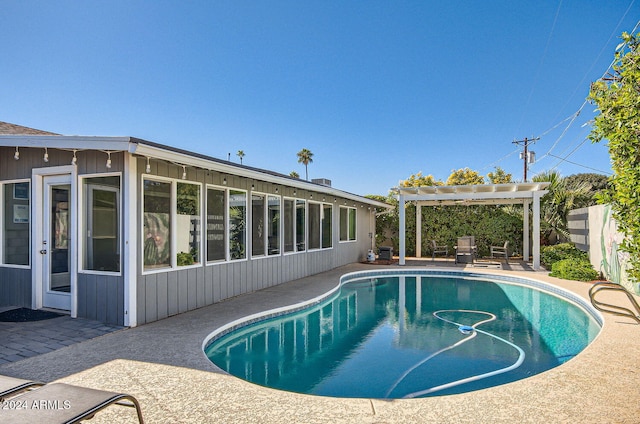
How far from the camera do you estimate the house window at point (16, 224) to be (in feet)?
21.5

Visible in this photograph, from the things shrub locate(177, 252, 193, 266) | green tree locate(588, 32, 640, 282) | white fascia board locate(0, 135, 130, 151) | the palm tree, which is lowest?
shrub locate(177, 252, 193, 266)

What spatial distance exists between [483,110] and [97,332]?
18.6 m

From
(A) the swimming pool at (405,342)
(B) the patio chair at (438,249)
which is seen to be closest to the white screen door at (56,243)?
(A) the swimming pool at (405,342)

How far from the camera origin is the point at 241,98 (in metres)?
16.5

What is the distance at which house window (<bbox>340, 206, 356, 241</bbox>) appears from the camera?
1377cm

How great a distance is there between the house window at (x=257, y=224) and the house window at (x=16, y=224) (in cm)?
412

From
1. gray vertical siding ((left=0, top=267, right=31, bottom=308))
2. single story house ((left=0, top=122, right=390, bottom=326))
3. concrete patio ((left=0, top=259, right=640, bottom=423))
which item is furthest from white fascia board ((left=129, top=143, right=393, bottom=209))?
gray vertical siding ((left=0, top=267, right=31, bottom=308))

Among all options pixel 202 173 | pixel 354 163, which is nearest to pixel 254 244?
pixel 202 173

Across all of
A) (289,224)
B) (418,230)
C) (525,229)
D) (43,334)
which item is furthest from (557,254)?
(43,334)

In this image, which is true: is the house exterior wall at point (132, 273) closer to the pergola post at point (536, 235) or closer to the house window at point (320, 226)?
the house window at point (320, 226)

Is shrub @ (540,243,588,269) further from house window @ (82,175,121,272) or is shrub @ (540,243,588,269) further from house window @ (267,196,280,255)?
house window @ (82,175,121,272)

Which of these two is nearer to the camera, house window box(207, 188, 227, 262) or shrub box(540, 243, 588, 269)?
house window box(207, 188, 227, 262)

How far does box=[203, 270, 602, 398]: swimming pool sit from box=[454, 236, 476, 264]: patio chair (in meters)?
4.76

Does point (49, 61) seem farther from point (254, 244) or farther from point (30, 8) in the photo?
point (254, 244)
